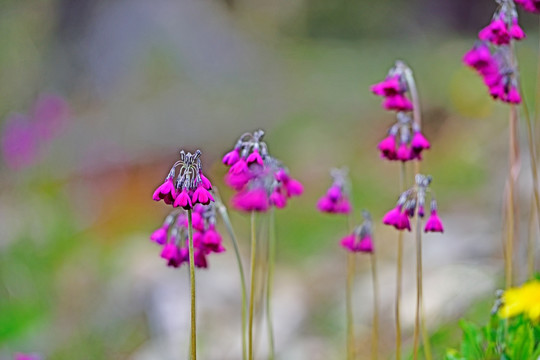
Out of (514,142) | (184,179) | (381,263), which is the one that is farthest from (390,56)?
(184,179)

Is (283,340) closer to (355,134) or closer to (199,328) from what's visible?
(199,328)

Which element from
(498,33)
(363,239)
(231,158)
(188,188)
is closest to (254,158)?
(231,158)

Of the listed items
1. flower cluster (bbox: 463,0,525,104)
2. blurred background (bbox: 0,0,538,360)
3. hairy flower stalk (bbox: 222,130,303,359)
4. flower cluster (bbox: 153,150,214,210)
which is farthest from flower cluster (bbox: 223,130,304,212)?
blurred background (bbox: 0,0,538,360)

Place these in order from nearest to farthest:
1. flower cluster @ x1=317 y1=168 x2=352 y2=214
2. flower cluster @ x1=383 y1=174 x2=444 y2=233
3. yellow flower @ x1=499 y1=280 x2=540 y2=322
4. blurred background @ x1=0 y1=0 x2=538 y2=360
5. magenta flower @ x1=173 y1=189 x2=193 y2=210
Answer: magenta flower @ x1=173 y1=189 x2=193 y2=210, yellow flower @ x1=499 y1=280 x2=540 y2=322, flower cluster @ x1=383 y1=174 x2=444 y2=233, flower cluster @ x1=317 y1=168 x2=352 y2=214, blurred background @ x1=0 y1=0 x2=538 y2=360

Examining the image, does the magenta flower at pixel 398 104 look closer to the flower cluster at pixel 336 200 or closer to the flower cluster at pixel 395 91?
the flower cluster at pixel 395 91

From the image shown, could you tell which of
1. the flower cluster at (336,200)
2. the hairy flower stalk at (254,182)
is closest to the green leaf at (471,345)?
the flower cluster at (336,200)

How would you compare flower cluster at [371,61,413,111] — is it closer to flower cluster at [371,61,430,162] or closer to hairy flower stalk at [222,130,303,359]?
flower cluster at [371,61,430,162]
